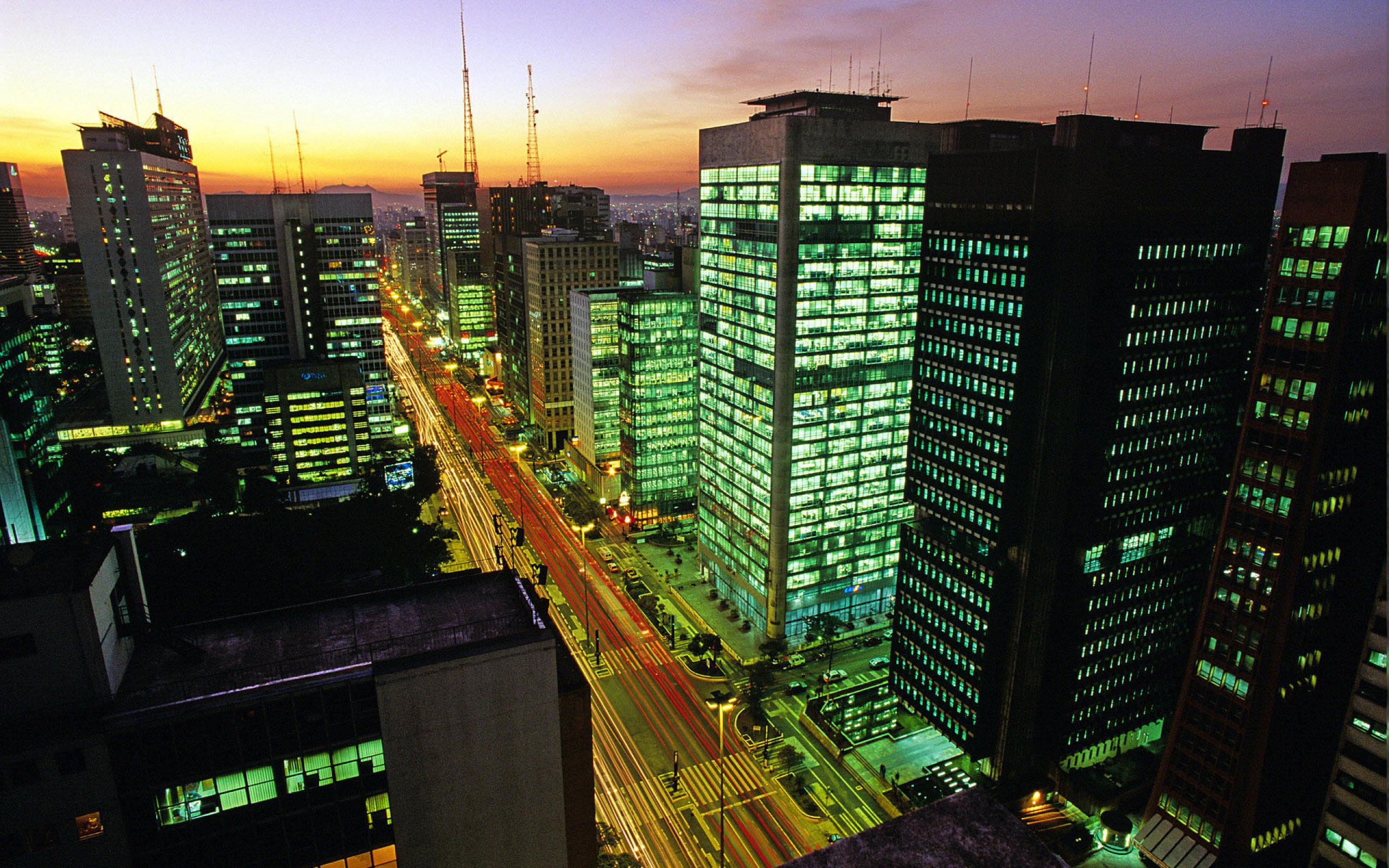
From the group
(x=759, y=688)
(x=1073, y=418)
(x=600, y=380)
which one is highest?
(x=1073, y=418)

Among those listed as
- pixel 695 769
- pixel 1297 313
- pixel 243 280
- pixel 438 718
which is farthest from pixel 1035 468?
pixel 243 280

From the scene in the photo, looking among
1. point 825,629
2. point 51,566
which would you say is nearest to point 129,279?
point 825,629

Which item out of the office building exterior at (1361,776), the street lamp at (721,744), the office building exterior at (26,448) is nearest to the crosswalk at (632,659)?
the street lamp at (721,744)

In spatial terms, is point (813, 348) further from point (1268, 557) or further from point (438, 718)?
point (438, 718)

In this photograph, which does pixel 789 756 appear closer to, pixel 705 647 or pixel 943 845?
pixel 705 647

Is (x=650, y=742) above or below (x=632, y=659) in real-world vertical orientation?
below
